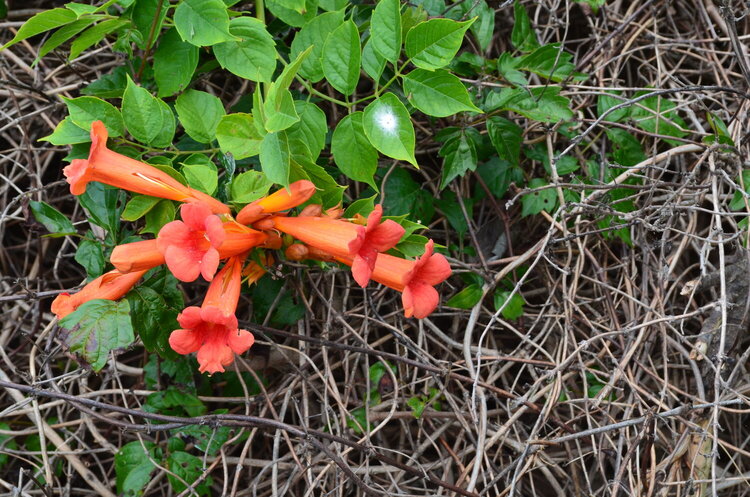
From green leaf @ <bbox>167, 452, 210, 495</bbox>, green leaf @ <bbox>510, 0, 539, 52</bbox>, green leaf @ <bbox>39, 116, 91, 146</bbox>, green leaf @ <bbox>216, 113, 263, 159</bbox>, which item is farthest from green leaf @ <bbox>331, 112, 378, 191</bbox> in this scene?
green leaf @ <bbox>167, 452, 210, 495</bbox>

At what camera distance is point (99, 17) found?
218cm

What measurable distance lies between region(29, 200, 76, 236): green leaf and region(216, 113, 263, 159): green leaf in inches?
32.0

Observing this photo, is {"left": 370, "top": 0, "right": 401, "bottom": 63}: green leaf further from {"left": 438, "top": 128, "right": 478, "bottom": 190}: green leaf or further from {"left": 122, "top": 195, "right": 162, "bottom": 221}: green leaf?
{"left": 122, "top": 195, "right": 162, "bottom": 221}: green leaf

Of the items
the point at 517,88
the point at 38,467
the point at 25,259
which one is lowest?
the point at 38,467

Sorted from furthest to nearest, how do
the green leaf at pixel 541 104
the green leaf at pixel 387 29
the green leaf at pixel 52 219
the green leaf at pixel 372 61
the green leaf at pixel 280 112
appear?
the green leaf at pixel 541 104 < the green leaf at pixel 52 219 < the green leaf at pixel 372 61 < the green leaf at pixel 387 29 < the green leaf at pixel 280 112

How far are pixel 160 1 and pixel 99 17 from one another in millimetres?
218

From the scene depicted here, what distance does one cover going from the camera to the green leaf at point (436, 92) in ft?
6.77

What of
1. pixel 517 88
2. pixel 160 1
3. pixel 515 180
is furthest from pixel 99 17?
pixel 515 180

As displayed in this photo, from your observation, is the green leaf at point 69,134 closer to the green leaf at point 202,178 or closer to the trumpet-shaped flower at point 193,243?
the green leaf at point 202,178

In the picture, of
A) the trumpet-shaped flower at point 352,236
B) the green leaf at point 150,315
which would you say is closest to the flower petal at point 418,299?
the trumpet-shaped flower at point 352,236

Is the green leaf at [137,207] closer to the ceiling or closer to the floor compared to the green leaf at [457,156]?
closer to the ceiling

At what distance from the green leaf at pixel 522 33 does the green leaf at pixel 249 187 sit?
1.36 metres

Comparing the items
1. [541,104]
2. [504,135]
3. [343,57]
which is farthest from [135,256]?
[541,104]

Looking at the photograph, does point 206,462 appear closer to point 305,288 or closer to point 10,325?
point 305,288
